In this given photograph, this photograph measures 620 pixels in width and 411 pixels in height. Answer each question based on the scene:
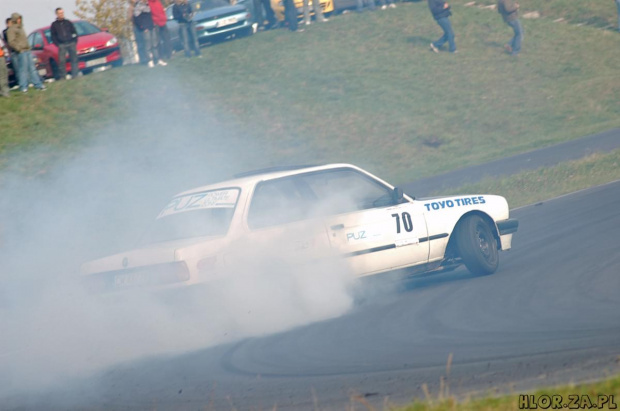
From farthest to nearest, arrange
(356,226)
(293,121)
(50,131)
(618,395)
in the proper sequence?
(293,121) < (50,131) < (356,226) < (618,395)

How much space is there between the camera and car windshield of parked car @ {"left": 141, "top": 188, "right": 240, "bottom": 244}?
7.91 metres

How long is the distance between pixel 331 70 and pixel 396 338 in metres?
19.4

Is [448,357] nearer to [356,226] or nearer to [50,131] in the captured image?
[356,226]

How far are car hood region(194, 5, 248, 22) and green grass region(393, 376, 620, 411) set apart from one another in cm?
2297

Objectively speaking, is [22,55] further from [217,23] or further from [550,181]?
[550,181]

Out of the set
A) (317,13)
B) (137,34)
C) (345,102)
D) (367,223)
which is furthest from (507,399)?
(317,13)

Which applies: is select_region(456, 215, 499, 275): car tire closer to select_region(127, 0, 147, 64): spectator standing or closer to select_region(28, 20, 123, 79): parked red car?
select_region(127, 0, 147, 64): spectator standing

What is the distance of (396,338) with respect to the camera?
267 inches

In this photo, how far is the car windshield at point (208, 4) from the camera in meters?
27.9

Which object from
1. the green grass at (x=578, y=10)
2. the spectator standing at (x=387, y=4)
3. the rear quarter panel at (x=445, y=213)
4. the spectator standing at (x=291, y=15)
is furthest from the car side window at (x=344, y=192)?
the green grass at (x=578, y=10)

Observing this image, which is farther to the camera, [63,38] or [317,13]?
[317,13]

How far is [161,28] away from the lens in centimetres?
2317

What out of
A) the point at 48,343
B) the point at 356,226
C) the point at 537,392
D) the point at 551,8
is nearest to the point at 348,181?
the point at 356,226

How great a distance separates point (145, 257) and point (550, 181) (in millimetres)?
9475
